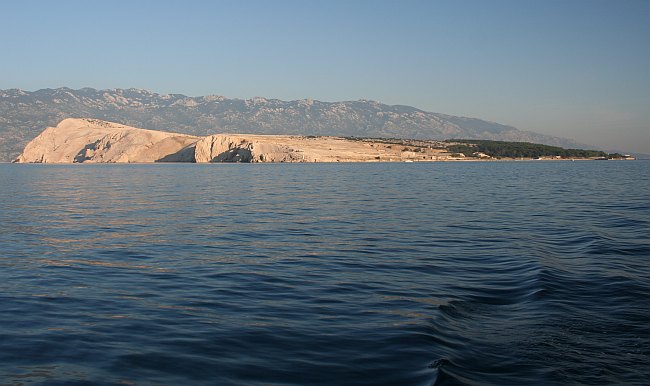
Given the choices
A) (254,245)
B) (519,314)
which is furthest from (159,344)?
(254,245)

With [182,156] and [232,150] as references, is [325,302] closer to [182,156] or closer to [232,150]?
[232,150]

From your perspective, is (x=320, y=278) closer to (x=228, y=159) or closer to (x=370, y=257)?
(x=370, y=257)

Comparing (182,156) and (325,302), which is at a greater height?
(182,156)

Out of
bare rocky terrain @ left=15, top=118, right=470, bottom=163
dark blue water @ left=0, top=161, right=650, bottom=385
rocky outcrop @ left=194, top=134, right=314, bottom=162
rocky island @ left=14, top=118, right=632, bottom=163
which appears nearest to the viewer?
dark blue water @ left=0, top=161, right=650, bottom=385

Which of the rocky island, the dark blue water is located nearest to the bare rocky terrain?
the rocky island

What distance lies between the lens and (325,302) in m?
12.6

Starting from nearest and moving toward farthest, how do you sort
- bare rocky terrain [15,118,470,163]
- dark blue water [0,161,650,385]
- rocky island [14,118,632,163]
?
dark blue water [0,161,650,385] < bare rocky terrain [15,118,470,163] < rocky island [14,118,632,163]

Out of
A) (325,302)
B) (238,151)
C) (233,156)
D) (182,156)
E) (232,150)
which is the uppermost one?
(232,150)

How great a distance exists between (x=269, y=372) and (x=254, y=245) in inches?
473

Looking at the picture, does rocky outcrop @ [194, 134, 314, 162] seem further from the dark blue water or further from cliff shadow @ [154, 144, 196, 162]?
the dark blue water

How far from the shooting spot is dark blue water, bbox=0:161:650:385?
8656 mm

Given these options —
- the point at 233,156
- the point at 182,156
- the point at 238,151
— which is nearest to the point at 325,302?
the point at 238,151

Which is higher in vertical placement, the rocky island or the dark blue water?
the rocky island

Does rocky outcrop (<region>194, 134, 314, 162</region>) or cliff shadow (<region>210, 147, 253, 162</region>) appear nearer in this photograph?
rocky outcrop (<region>194, 134, 314, 162</region>)
